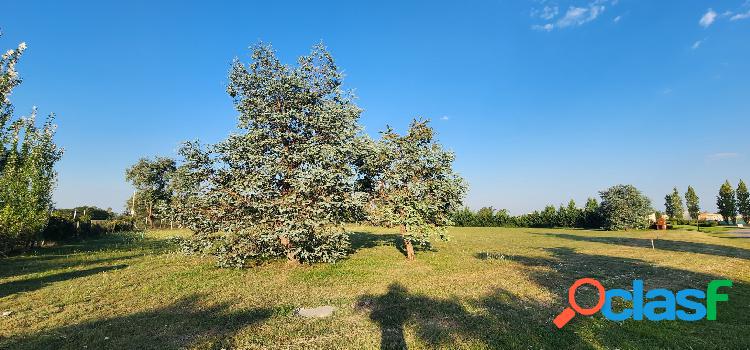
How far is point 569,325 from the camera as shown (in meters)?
8.32

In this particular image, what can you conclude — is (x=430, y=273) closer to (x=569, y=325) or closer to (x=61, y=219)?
(x=569, y=325)

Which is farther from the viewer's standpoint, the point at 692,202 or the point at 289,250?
the point at 692,202

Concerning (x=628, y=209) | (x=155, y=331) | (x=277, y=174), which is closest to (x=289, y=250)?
(x=277, y=174)

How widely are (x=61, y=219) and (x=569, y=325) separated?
1445 inches

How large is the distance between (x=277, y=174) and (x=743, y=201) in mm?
100447

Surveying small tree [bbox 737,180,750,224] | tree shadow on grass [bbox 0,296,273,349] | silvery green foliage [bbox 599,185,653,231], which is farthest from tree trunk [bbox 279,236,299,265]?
small tree [bbox 737,180,750,224]

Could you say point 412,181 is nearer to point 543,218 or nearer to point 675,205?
point 543,218

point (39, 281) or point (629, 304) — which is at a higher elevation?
point (39, 281)

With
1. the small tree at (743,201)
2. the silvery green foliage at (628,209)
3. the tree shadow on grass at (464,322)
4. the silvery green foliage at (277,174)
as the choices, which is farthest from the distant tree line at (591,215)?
the small tree at (743,201)

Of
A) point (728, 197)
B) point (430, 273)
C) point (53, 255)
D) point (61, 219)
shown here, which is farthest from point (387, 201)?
point (728, 197)

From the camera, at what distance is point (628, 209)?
168ft

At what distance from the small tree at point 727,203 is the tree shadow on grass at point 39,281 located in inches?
4231

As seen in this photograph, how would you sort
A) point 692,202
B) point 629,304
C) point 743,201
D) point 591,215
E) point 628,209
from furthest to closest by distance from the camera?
point 692,202
point 743,201
point 591,215
point 628,209
point 629,304

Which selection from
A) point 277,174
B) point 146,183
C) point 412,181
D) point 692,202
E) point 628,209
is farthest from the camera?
point 692,202
